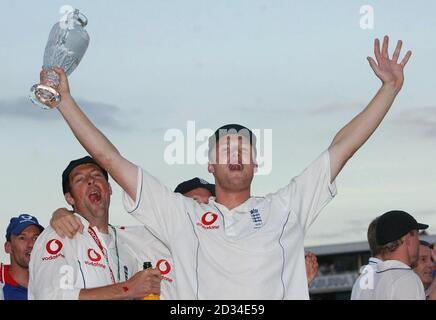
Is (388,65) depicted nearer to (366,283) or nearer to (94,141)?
(366,283)

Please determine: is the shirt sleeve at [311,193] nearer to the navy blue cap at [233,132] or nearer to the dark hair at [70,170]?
the navy blue cap at [233,132]

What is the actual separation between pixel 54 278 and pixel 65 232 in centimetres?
32

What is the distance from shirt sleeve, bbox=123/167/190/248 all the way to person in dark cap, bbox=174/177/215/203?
1.12 m

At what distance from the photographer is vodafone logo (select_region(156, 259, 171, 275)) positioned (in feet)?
20.5

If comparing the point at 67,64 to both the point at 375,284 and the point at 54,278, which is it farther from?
the point at 375,284

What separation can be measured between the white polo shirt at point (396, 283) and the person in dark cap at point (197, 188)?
141cm

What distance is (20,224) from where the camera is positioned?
820 centimetres

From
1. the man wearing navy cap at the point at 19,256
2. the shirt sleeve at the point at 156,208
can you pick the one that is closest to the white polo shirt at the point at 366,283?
the shirt sleeve at the point at 156,208

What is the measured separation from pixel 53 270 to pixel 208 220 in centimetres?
107

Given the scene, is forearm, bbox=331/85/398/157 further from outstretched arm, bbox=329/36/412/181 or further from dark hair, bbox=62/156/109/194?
dark hair, bbox=62/156/109/194

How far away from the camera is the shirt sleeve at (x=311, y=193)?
587 centimetres

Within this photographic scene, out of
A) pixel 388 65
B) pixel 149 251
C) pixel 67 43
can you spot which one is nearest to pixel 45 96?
pixel 67 43

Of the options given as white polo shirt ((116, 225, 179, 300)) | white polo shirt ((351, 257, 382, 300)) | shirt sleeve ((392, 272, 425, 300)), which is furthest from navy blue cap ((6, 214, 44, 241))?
shirt sleeve ((392, 272, 425, 300))
